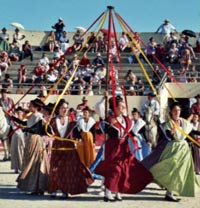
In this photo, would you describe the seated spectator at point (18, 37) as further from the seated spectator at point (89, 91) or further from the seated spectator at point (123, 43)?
the seated spectator at point (89, 91)

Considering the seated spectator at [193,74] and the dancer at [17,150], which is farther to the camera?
the seated spectator at [193,74]

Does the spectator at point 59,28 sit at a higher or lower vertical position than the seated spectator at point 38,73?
higher

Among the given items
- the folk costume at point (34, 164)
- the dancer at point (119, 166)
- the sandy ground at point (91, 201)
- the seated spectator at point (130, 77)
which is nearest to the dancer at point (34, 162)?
the folk costume at point (34, 164)

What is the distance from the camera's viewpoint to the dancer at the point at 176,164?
9.63 metres

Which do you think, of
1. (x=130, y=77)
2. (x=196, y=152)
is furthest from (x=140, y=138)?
(x=130, y=77)

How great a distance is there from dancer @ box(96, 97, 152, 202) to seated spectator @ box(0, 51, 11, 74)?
1563 centimetres

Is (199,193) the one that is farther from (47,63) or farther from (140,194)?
(47,63)

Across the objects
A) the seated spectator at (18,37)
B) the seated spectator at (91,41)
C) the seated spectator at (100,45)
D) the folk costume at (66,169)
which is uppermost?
the seated spectator at (18,37)

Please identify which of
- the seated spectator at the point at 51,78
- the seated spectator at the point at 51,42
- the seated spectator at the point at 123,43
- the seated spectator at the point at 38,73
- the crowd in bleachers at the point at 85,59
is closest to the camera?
the seated spectator at the point at 51,78

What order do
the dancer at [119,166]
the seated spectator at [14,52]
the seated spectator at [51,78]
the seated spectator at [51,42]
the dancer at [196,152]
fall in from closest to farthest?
the dancer at [119,166]
the dancer at [196,152]
the seated spectator at [51,78]
the seated spectator at [14,52]
the seated spectator at [51,42]

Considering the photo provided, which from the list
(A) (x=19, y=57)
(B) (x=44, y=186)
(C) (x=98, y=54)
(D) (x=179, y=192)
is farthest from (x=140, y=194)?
(A) (x=19, y=57)

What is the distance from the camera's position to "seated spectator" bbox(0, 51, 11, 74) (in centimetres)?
2492

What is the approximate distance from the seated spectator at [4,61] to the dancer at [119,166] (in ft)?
51.3

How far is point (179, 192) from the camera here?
9.61 meters
